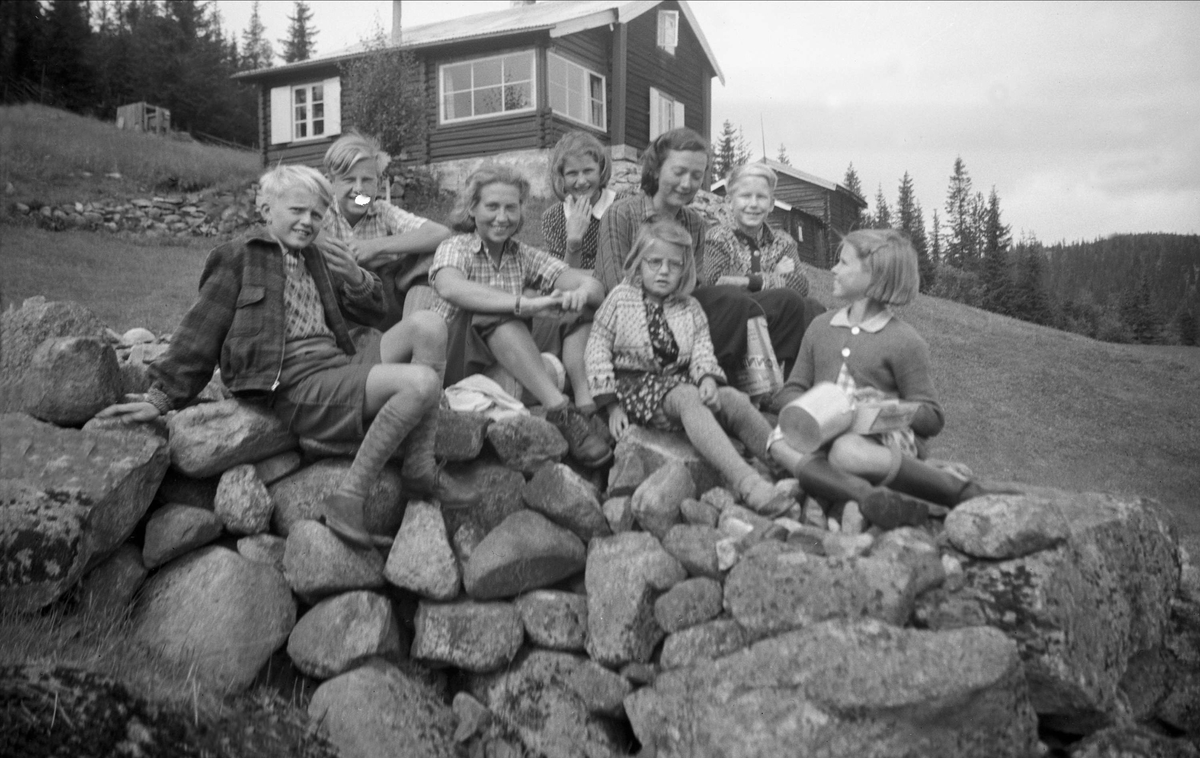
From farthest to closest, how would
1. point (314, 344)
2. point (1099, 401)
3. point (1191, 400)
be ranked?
1. point (1099, 401)
2. point (1191, 400)
3. point (314, 344)

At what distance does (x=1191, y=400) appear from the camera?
273 inches

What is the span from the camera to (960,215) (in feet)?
22.6

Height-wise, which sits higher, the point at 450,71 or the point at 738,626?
the point at 450,71

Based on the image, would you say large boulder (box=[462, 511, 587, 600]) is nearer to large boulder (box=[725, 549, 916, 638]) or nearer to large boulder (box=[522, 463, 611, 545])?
large boulder (box=[522, 463, 611, 545])

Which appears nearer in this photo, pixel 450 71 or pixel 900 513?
pixel 900 513

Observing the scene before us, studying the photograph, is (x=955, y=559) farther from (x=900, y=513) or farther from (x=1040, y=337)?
(x=1040, y=337)

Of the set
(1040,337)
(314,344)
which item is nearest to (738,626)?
Answer: (314,344)

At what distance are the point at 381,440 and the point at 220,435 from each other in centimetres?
66

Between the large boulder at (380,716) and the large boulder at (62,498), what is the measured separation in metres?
0.97

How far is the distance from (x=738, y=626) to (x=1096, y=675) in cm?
116

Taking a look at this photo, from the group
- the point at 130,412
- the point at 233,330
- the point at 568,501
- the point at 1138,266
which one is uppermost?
the point at 1138,266

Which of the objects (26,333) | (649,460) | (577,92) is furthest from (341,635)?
(577,92)

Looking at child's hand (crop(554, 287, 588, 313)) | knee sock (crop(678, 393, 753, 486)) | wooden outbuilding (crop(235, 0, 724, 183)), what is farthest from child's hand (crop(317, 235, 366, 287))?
wooden outbuilding (crop(235, 0, 724, 183))

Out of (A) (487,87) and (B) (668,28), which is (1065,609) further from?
(B) (668,28)
